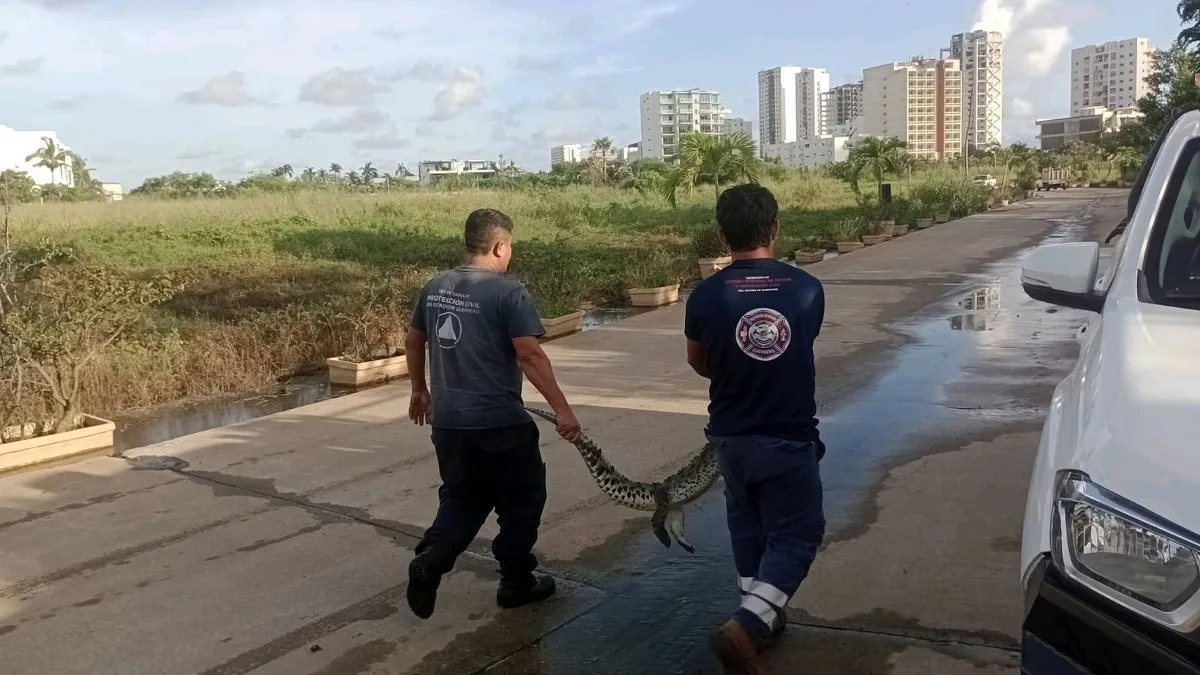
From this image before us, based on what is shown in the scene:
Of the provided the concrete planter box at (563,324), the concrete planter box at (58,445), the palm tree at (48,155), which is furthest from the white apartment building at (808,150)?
the concrete planter box at (58,445)

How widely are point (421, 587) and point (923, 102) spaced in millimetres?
71302

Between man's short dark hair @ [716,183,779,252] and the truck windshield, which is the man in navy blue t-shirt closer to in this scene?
man's short dark hair @ [716,183,779,252]

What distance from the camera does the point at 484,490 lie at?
3.54m

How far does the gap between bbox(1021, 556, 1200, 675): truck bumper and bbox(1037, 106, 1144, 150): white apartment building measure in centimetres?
8265

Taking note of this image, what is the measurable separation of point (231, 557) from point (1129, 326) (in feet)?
12.1

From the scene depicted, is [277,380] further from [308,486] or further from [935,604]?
[935,604]

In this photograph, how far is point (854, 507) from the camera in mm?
4641

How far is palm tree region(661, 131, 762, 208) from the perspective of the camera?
17.9m

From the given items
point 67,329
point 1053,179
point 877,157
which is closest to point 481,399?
point 67,329

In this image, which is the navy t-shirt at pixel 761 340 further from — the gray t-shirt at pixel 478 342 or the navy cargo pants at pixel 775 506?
the gray t-shirt at pixel 478 342

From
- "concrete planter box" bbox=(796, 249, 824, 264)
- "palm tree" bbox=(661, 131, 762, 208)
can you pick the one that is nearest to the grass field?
"concrete planter box" bbox=(796, 249, 824, 264)

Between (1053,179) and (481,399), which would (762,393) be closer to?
(481,399)

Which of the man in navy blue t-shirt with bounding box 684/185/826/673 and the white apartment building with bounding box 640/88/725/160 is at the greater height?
the white apartment building with bounding box 640/88/725/160

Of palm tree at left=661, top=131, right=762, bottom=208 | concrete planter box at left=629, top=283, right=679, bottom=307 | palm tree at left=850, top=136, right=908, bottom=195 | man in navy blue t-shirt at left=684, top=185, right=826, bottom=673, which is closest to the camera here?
man in navy blue t-shirt at left=684, top=185, right=826, bottom=673
